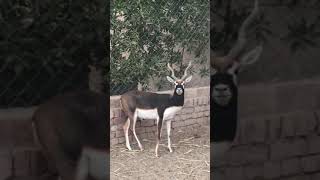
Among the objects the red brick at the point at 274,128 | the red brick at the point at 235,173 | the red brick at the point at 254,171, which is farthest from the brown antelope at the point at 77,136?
the red brick at the point at 274,128

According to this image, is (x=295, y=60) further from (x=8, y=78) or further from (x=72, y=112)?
(x=8, y=78)

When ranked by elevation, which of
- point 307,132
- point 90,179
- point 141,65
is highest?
point 141,65

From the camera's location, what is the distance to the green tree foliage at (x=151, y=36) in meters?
3.31

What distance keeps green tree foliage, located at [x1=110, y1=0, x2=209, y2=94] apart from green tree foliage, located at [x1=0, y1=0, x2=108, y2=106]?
0.34m

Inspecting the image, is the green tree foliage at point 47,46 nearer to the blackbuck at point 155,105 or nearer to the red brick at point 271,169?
the blackbuck at point 155,105

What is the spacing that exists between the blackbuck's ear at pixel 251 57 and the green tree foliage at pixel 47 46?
95 cm

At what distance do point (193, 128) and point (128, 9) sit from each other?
910 mm

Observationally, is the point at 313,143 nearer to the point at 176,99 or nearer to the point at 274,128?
the point at 274,128

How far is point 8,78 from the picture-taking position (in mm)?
2859

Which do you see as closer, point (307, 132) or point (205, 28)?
point (205, 28)

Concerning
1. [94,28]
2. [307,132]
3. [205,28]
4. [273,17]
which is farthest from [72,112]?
[307,132]

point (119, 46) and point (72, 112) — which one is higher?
point (119, 46)

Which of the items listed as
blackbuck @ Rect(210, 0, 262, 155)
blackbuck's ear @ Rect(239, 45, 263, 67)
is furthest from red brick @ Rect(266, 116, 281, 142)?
blackbuck's ear @ Rect(239, 45, 263, 67)

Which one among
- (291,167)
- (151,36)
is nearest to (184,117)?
(151,36)
